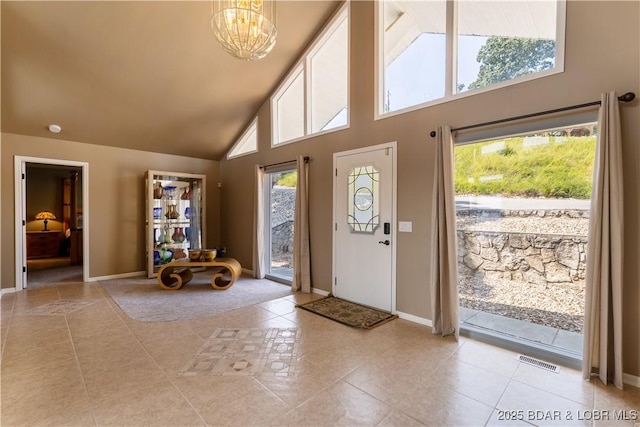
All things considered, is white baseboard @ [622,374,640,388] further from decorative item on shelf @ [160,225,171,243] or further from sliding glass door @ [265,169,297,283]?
decorative item on shelf @ [160,225,171,243]

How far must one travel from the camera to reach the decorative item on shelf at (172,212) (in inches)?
230

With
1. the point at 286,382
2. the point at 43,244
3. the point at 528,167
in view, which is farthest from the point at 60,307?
the point at 528,167

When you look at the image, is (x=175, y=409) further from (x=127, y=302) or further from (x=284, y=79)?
(x=284, y=79)

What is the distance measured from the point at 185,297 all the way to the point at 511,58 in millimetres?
4925

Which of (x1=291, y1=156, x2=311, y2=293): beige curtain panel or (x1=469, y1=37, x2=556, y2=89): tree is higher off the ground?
(x1=469, y1=37, x2=556, y2=89): tree

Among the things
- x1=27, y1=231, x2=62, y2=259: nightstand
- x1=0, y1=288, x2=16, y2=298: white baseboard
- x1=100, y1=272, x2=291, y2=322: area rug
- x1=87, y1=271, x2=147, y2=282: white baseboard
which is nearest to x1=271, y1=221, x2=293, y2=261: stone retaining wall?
x1=100, y1=272, x2=291, y2=322: area rug

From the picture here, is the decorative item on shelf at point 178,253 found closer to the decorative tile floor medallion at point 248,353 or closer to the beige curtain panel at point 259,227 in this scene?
the beige curtain panel at point 259,227

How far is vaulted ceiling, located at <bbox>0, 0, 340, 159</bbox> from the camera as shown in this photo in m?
3.27

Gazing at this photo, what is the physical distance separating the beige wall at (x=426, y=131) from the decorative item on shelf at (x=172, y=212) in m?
1.27

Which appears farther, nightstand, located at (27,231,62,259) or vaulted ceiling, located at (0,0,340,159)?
nightstand, located at (27,231,62,259)

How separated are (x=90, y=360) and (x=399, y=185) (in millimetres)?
3487

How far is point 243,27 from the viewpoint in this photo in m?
2.35

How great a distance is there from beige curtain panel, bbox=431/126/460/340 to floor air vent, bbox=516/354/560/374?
0.54 metres

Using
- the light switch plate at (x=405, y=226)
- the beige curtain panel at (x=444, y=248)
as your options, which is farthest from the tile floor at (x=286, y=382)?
the light switch plate at (x=405, y=226)
